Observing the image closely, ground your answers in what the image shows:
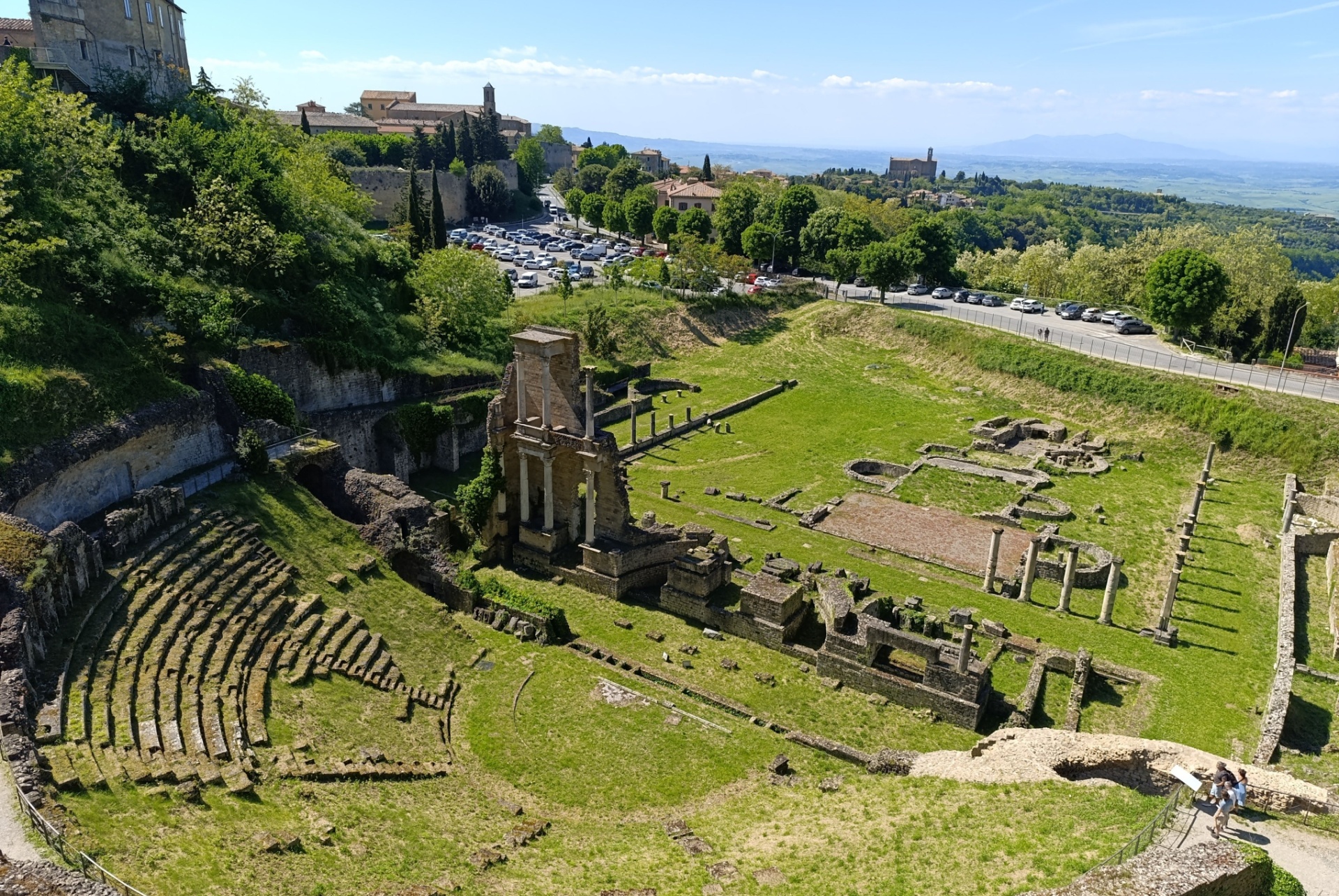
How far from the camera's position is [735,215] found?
311ft

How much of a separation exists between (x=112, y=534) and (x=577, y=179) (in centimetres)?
13051

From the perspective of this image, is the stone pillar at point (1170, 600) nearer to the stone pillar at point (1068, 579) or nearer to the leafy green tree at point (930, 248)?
the stone pillar at point (1068, 579)

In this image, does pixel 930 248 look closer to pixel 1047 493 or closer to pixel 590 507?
pixel 1047 493

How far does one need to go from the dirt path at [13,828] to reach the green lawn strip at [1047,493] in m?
25.9

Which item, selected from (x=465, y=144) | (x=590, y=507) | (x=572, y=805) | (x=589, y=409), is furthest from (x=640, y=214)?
(x=572, y=805)

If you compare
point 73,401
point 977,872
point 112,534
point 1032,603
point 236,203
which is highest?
point 236,203

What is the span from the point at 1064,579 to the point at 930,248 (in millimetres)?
54371

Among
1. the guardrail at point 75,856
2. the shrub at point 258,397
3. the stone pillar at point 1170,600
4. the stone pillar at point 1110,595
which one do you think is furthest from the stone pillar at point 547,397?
the stone pillar at point 1170,600

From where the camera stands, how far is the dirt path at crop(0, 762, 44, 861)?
13.7 metres

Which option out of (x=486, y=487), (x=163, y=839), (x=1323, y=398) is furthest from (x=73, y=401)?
(x=1323, y=398)

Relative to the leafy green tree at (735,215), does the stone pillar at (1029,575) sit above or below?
below

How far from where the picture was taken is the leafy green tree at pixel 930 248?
261 feet

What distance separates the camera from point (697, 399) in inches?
2302

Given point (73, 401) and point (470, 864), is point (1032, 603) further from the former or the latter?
point (73, 401)
